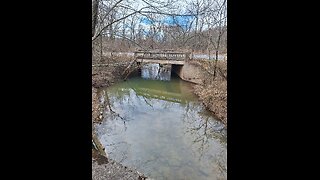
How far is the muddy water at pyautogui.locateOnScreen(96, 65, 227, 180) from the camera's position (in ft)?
14.7

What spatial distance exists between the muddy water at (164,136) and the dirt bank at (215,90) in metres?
0.31

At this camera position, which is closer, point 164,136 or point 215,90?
point 164,136

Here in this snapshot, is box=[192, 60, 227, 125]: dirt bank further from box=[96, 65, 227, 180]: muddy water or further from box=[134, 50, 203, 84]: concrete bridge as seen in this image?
box=[134, 50, 203, 84]: concrete bridge

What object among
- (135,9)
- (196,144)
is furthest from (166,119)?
(135,9)

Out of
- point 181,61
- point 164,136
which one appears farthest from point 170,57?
point 164,136

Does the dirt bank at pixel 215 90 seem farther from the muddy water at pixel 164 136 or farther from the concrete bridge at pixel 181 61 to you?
the concrete bridge at pixel 181 61

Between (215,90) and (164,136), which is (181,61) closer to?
(215,90)

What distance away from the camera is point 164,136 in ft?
19.4

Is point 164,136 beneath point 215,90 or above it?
beneath

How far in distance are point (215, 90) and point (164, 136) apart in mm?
4123

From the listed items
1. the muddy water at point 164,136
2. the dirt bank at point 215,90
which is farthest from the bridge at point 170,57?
the muddy water at point 164,136
